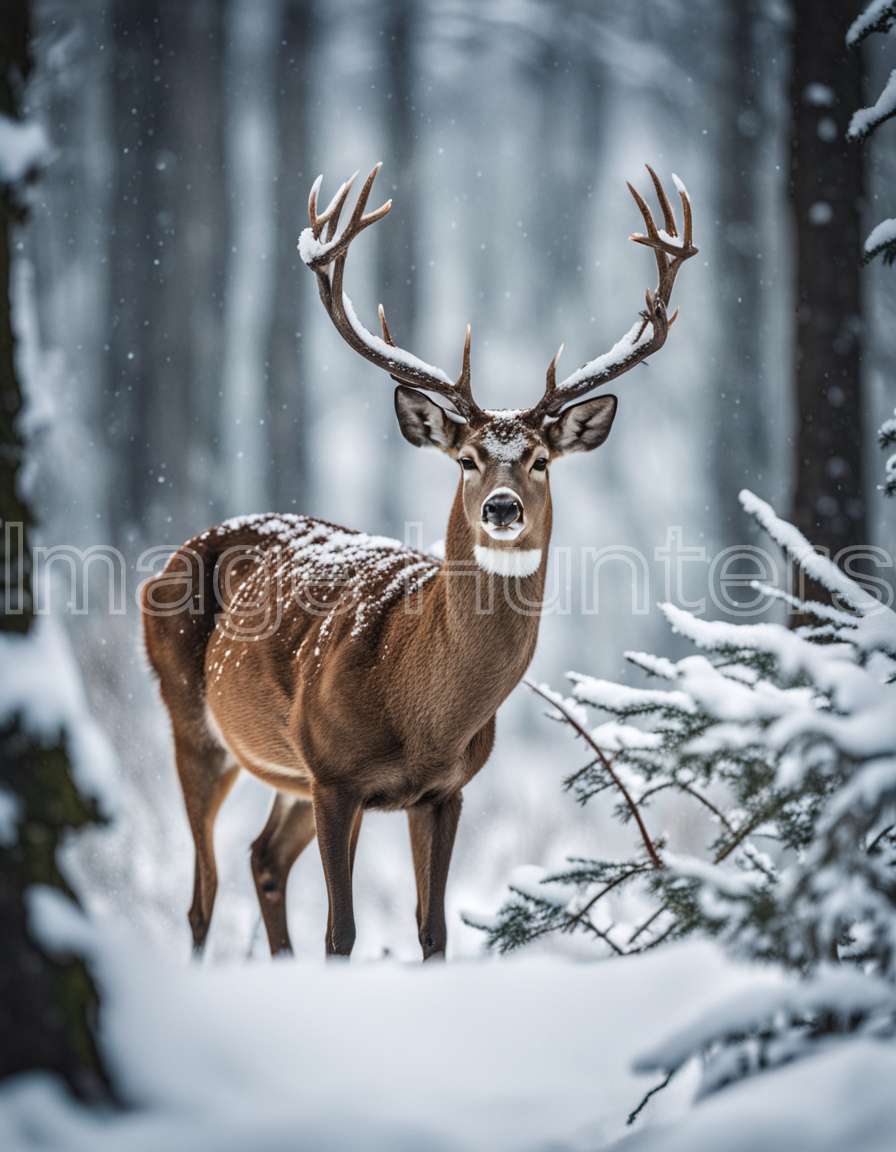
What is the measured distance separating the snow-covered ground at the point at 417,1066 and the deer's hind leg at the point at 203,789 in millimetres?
2597

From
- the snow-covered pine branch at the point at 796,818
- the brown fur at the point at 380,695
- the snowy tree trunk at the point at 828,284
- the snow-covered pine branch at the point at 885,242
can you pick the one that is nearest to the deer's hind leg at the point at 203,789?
the brown fur at the point at 380,695

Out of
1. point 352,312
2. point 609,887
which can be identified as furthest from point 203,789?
point 609,887

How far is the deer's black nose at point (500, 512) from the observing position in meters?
3.34

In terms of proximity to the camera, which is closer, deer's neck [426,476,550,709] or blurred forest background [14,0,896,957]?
deer's neck [426,476,550,709]

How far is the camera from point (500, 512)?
3.34 m

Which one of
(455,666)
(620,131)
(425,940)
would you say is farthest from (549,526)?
(620,131)

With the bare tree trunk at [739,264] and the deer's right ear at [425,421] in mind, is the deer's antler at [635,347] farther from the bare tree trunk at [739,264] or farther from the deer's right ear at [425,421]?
the bare tree trunk at [739,264]

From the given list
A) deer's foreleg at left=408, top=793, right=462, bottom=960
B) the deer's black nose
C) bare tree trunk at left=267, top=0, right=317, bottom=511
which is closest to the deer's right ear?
the deer's black nose

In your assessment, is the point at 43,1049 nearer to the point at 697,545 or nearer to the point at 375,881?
the point at 375,881

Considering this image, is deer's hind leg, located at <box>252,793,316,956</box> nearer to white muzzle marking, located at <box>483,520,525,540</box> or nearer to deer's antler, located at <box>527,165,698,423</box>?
white muzzle marking, located at <box>483,520,525,540</box>

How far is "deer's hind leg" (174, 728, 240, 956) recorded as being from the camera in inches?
173

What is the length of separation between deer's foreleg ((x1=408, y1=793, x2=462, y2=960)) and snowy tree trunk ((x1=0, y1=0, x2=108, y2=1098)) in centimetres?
217

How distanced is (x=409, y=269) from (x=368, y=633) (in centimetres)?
1048

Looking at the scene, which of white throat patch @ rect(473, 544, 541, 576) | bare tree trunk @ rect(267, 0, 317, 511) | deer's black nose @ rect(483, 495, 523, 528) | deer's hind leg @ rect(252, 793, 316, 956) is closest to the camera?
deer's black nose @ rect(483, 495, 523, 528)
